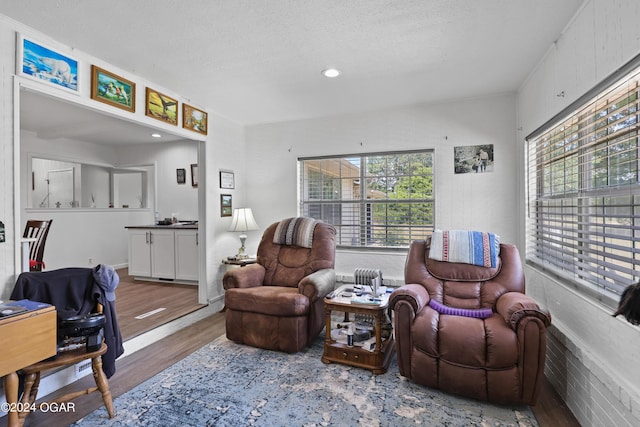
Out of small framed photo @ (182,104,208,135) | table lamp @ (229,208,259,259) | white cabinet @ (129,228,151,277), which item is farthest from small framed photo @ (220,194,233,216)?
white cabinet @ (129,228,151,277)

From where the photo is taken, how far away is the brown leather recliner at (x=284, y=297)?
270 cm

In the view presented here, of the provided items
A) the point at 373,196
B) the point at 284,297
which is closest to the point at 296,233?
the point at 284,297

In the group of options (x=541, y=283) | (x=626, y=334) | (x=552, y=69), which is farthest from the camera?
(x=541, y=283)

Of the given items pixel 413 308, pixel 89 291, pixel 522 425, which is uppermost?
pixel 89 291

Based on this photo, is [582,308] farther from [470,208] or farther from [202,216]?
[202,216]

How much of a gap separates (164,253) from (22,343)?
3366mm

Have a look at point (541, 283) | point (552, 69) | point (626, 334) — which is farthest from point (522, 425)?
point (552, 69)

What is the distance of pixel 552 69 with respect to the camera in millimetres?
2389

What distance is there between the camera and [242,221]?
4.03 meters

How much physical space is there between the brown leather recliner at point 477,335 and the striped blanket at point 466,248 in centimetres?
6

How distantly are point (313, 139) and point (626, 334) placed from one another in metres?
3.44

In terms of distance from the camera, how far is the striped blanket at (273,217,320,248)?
3355 millimetres

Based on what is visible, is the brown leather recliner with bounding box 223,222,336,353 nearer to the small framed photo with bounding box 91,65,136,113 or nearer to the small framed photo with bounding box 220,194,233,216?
the small framed photo with bounding box 220,194,233,216

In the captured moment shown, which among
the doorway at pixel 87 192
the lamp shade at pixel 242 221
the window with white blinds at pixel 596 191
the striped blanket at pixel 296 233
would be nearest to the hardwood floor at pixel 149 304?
the doorway at pixel 87 192
